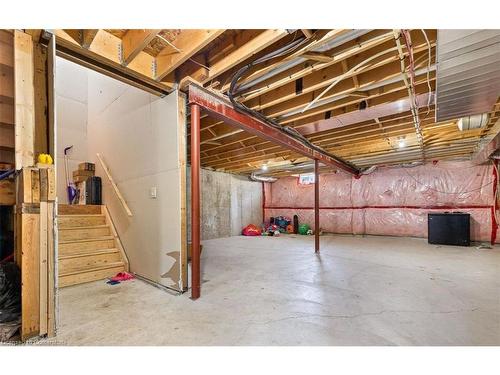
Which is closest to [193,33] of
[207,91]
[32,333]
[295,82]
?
[207,91]

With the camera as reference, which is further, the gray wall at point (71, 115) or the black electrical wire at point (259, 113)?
the gray wall at point (71, 115)

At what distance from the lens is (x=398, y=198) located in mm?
7086

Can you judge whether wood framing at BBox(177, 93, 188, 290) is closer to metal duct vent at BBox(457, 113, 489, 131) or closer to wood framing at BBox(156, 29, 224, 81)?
wood framing at BBox(156, 29, 224, 81)

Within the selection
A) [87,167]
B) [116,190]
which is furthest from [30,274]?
[87,167]

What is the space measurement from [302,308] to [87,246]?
315cm

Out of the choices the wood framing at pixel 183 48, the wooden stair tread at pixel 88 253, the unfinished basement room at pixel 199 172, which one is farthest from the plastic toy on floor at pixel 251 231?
the wood framing at pixel 183 48

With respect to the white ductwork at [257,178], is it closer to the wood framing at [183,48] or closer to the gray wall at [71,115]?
the gray wall at [71,115]

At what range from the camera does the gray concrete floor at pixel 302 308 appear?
172 centimetres

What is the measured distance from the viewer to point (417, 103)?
2965mm

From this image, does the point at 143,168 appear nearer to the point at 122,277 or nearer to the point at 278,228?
the point at 122,277

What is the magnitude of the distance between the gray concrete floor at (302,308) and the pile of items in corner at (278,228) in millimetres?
4303

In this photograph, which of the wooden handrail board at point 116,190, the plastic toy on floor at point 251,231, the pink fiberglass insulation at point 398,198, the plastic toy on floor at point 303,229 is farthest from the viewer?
the plastic toy on floor at point 303,229

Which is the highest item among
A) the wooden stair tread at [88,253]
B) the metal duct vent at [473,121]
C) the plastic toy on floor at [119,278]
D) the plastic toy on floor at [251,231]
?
the metal duct vent at [473,121]

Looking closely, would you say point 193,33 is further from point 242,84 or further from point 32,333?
point 32,333
